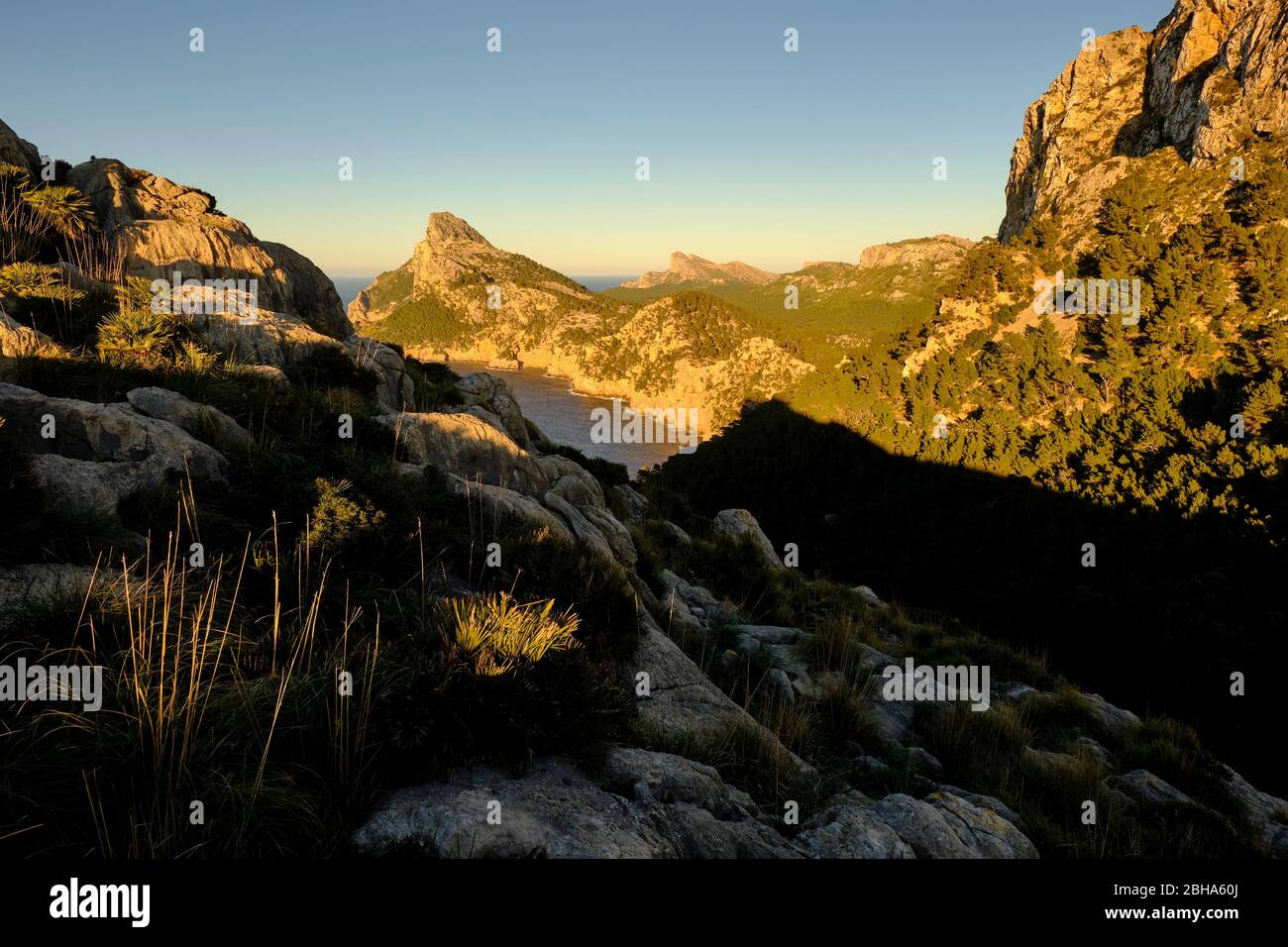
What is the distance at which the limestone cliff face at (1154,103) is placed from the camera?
42.0 m

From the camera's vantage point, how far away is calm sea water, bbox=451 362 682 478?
97438 mm

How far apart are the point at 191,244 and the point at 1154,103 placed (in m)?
82.1

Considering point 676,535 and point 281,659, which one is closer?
point 281,659

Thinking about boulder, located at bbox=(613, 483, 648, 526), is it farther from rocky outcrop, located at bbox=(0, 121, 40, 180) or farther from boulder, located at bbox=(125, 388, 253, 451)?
rocky outcrop, located at bbox=(0, 121, 40, 180)

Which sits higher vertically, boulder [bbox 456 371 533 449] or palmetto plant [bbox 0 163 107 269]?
palmetto plant [bbox 0 163 107 269]

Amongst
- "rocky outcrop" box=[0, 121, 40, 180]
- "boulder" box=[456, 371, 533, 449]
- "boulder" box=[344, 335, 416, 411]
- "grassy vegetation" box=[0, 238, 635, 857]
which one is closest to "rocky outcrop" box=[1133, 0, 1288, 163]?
"boulder" box=[456, 371, 533, 449]

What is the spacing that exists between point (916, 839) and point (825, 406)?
45.4 metres

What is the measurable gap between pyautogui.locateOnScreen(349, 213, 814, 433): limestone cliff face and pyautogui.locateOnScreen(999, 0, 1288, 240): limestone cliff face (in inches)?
1919

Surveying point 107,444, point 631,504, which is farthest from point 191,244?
point 107,444

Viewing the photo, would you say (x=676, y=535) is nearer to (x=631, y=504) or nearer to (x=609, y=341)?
(x=631, y=504)

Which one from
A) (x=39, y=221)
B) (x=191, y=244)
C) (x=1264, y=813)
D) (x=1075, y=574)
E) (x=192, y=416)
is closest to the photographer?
(x=192, y=416)

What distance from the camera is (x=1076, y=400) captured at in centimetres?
3325

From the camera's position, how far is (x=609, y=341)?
148 metres
